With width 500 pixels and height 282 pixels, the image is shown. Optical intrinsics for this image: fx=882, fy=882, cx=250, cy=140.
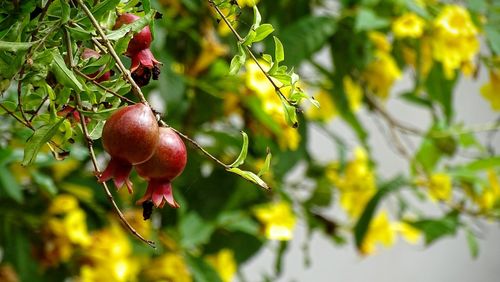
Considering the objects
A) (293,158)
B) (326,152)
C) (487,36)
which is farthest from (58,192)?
(326,152)

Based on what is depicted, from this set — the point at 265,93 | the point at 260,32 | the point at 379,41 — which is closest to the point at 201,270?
the point at 265,93

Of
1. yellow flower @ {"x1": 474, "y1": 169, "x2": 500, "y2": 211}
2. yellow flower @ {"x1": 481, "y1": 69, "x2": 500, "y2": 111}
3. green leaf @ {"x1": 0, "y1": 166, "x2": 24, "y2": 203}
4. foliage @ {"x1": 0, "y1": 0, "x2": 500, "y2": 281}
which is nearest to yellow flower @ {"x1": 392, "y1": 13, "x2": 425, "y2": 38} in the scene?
foliage @ {"x1": 0, "y1": 0, "x2": 500, "y2": 281}

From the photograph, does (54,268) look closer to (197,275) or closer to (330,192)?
(197,275)

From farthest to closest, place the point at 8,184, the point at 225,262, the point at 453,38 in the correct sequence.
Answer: the point at 225,262, the point at 453,38, the point at 8,184

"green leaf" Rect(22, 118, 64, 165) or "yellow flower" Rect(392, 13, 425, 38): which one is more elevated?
"green leaf" Rect(22, 118, 64, 165)

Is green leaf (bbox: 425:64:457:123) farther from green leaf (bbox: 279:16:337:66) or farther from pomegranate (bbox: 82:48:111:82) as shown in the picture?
pomegranate (bbox: 82:48:111:82)

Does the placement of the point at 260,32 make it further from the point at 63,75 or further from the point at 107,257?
the point at 107,257
